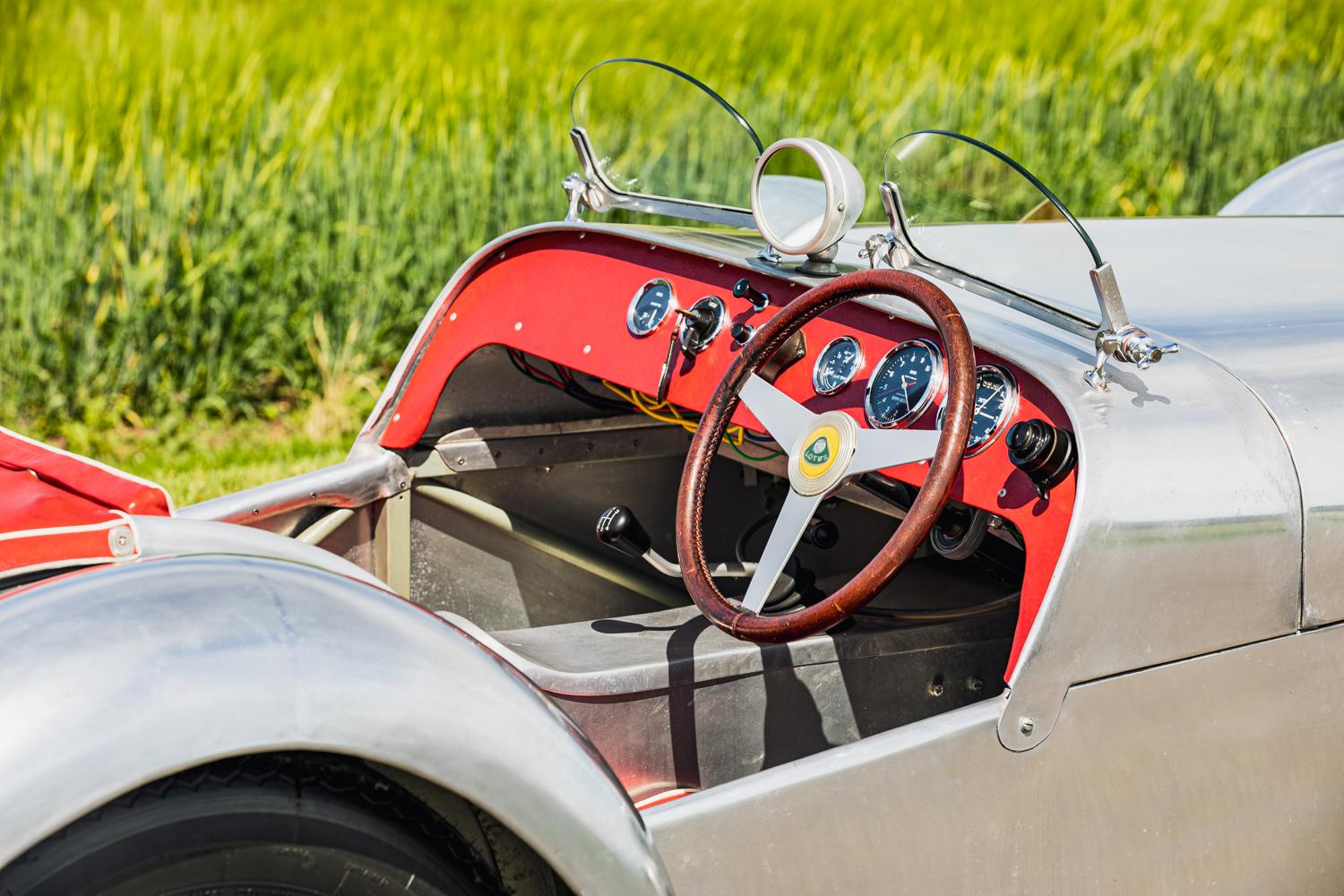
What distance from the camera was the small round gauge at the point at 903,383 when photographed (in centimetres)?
189

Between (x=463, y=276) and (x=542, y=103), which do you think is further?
(x=542, y=103)

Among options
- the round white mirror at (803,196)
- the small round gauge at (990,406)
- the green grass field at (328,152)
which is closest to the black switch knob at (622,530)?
the round white mirror at (803,196)

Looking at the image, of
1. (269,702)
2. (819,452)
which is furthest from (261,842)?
(819,452)

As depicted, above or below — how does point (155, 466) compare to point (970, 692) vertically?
below

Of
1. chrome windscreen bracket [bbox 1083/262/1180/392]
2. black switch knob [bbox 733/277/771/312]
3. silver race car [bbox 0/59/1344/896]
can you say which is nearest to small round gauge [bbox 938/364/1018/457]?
silver race car [bbox 0/59/1344/896]

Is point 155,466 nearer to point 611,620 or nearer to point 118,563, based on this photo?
point 611,620

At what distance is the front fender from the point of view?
1.25m

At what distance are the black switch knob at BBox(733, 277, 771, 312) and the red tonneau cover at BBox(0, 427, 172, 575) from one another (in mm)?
978

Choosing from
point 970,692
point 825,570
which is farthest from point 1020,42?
point 970,692

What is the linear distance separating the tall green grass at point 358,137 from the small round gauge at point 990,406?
12.1 ft

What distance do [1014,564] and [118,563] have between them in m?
1.62

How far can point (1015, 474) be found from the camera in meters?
1.78

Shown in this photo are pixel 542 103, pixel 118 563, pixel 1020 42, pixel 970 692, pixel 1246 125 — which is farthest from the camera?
pixel 1020 42

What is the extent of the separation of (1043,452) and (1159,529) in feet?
0.60
